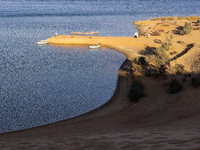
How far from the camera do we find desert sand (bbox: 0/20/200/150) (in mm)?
7754

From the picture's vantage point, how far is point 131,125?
11820mm

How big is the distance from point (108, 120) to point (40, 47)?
88.5 feet

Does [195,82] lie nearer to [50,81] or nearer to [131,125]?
[131,125]

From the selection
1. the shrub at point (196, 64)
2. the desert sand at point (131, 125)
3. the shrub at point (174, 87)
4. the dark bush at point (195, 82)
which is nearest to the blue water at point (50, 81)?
the desert sand at point (131, 125)

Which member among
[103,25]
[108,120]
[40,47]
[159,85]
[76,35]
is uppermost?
[103,25]

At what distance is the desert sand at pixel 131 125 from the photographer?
7.75 metres

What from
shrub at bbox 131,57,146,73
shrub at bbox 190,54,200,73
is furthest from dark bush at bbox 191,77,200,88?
shrub at bbox 131,57,146,73

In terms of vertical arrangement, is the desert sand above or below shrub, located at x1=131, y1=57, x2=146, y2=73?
below

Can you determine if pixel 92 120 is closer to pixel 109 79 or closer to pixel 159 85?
pixel 159 85

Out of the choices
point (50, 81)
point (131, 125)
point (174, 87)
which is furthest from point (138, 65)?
point (131, 125)

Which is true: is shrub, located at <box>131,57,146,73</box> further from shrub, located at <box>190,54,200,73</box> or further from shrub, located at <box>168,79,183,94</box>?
shrub, located at <box>168,79,183,94</box>

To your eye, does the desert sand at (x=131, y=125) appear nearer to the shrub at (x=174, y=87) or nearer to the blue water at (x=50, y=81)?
the shrub at (x=174, y=87)

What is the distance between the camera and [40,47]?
1479 inches

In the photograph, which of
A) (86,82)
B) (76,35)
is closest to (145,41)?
(76,35)
